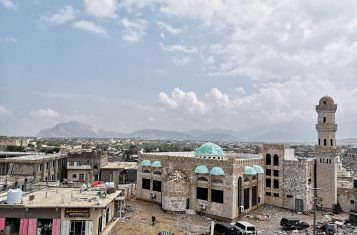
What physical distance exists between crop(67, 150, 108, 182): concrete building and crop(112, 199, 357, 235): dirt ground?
18996 millimetres

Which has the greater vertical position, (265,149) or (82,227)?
(265,149)

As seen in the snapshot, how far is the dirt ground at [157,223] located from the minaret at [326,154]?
20.0 meters

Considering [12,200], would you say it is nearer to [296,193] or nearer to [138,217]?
[138,217]

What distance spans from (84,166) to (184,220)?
105 feet

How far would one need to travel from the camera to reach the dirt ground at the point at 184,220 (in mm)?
41500

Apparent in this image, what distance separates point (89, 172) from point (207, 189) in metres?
30.8

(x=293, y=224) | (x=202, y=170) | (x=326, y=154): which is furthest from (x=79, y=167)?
(x=326, y=154)

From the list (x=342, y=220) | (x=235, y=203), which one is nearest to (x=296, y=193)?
(x=342, y=220)

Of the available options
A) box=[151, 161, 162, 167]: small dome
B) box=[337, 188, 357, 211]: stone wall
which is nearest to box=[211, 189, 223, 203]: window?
box=[151, 161, 162, 167]: small dome

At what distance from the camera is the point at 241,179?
49.5 metres

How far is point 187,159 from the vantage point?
52.7 meters

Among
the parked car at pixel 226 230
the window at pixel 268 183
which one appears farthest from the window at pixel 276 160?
the parked car at pixel 226 230

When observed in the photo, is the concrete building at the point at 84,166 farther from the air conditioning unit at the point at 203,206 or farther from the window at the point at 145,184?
the air conditioning unit at the point at 203,206

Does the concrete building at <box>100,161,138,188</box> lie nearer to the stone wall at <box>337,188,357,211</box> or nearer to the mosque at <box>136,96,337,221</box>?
the mosque at <box>136,96,337,221</box>
